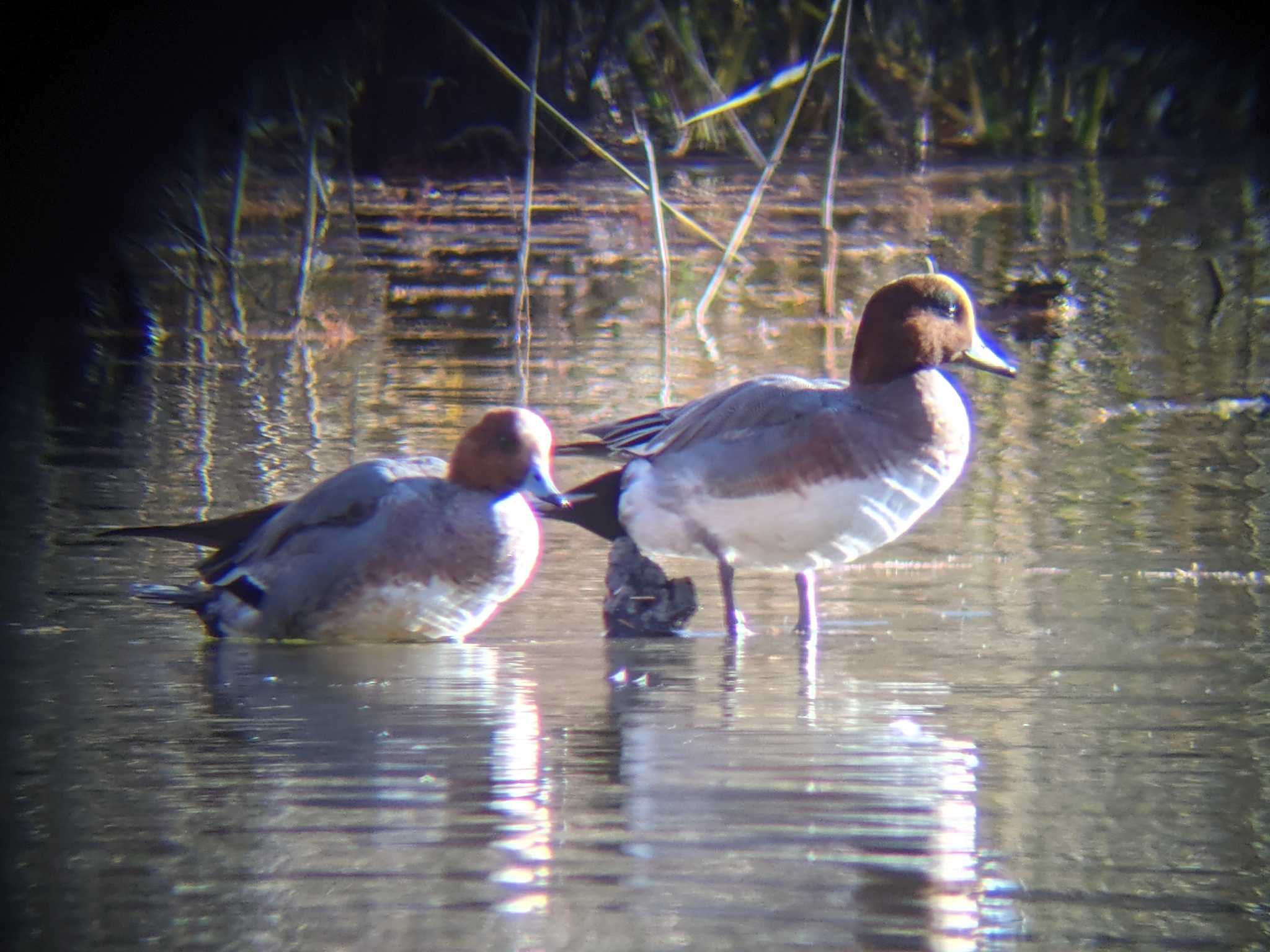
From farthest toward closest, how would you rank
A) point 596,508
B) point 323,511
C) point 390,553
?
point 596,508 < point 323,511 < point 390,553

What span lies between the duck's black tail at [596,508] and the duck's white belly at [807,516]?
0.90 feet

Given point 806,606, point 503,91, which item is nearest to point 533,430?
point 806,606

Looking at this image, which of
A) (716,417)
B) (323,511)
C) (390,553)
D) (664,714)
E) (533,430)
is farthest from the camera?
(716,417)

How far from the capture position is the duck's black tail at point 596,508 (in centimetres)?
546

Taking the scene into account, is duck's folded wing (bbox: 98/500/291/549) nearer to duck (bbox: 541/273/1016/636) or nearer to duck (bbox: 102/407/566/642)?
duck (bbox: 102/407/566/642)

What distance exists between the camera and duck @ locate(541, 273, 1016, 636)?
192 inches

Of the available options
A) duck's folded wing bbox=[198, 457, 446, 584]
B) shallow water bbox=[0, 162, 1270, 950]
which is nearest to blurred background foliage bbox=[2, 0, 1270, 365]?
shallow water bbox=[0, 162, 1270, 950]

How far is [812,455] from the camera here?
490cm

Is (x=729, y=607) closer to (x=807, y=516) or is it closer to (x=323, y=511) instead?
(x=807, y=516)

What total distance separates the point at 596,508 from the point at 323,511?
0.94m

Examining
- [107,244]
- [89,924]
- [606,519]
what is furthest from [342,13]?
[89,924]

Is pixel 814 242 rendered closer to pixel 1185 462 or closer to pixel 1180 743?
pixel 1185 462

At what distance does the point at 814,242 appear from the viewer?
13250mm

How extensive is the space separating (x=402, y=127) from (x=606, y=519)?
11.9 meters
